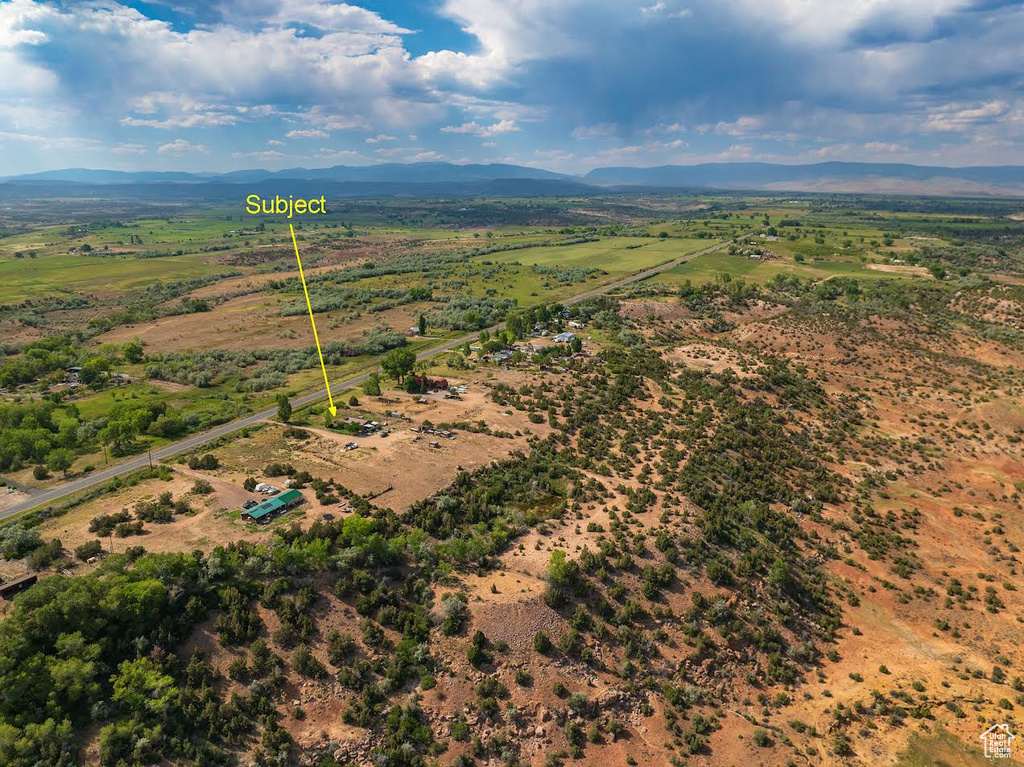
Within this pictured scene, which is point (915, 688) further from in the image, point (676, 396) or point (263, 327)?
point (263, 327)

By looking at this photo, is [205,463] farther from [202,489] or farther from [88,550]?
[88,550]

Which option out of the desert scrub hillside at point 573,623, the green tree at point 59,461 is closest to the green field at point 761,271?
the desert scrub hillside at point 573,623

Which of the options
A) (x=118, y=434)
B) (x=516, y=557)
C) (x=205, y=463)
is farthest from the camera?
(x=118, y=434)

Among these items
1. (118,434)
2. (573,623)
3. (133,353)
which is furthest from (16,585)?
(133,353)

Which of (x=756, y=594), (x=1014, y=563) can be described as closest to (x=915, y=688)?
(x=756, y=594)

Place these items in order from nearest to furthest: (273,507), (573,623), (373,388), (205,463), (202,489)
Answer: (573,623), (273,507), (202,489), (205,463), (373,388)

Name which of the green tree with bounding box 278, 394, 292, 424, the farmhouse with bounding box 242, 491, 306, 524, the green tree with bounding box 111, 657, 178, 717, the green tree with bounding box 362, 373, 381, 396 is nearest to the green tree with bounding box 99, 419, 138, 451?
the green tree with bounding box 278, 394, 292, 424
